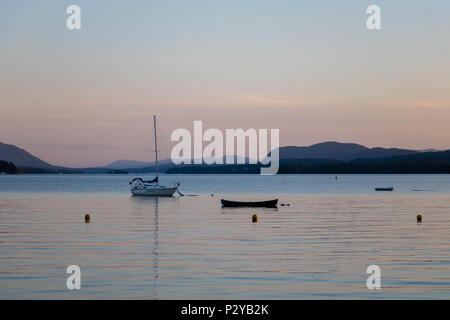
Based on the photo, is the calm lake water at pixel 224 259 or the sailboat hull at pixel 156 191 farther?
the sailboat hull at pixel 156 191

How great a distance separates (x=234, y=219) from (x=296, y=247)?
22725mm

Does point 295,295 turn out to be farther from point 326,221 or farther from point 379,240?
point 326,221

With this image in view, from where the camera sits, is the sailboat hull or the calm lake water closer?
the calm lake water

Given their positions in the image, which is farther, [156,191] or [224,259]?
[156,191]

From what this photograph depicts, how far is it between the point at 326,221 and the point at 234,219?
28.1 feet
